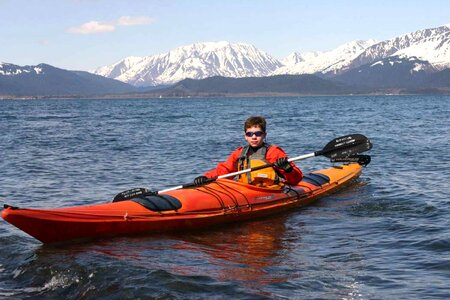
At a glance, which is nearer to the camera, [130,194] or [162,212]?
[162,212]

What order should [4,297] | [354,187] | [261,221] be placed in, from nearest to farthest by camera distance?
[4,297] → [261,221] → [354,187]

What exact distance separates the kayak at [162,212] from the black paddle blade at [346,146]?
1117 mm

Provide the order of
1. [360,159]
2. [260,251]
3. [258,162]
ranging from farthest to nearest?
Result: [360,159], [258,162], [260,251]

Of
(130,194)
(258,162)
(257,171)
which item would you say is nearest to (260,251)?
(258,162)

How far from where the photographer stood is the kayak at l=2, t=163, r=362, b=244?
8719mm

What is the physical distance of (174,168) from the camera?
18797 mm

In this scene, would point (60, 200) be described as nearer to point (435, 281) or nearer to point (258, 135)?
point (258, 135)

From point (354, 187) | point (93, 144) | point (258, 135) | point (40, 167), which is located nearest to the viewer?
point (258, 135)

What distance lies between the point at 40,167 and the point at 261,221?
392 inches

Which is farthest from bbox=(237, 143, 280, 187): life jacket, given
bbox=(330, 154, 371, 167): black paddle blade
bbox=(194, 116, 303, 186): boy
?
bbox=(330, 154, 371, 167): black paddle blade

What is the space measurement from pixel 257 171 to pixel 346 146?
10.00ft

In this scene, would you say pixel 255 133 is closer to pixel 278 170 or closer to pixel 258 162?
pixel 258 162

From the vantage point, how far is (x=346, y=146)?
13297 millimetres

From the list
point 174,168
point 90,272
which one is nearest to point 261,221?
point 90,272
